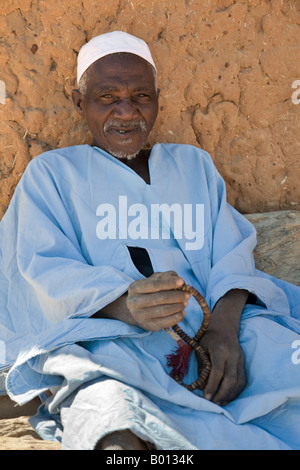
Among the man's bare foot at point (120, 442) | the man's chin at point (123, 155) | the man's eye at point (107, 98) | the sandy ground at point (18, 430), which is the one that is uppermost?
the man's eye at point (107, 98)

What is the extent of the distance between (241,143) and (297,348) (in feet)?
5.26

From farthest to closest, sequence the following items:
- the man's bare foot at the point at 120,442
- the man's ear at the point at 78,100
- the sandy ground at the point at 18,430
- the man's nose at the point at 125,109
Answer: the man's ear at the point at 78,100, the man's nose at the point at 125,109, the sandy ground at the point at 18,430, the man's bare foot at the point at 120,442

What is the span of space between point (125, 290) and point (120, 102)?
1056 millimetres

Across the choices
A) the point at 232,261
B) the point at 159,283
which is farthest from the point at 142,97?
the point at 159,283

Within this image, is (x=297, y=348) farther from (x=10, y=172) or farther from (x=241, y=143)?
(x=10, y=172)

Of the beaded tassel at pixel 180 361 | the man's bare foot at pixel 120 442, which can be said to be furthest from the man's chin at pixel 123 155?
the man's bare foot at pixel 120 442

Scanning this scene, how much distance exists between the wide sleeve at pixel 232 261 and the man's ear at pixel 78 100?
31.0 inches

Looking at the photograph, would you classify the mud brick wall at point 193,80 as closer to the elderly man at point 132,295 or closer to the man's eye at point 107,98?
the elderly man at point 132,295

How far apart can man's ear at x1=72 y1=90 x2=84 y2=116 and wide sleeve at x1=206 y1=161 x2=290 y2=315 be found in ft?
2.59

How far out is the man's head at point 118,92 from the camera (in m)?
3.03

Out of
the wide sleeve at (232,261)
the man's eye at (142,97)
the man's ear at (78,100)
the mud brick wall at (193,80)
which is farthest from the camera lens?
the mud brick wall at (193,80)

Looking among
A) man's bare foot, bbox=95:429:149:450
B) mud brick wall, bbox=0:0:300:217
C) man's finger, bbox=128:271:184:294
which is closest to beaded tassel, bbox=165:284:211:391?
man's finger, bbox=128:271:184:294

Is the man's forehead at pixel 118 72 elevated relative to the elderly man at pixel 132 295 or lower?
elevated
